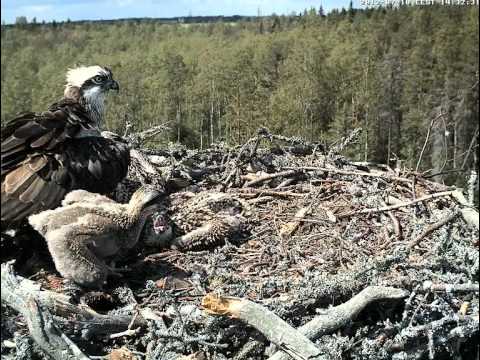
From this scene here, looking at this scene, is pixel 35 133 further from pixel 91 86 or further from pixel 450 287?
pixel 450 287

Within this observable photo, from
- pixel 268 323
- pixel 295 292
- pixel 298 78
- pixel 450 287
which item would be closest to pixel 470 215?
pixel 450 287

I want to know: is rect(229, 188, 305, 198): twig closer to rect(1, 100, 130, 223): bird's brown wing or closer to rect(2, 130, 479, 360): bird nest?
rect(2, 130, 479, 360): bird nest

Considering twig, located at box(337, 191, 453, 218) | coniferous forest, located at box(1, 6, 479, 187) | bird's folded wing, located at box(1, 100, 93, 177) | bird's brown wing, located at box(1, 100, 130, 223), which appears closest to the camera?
bird's brown wing, located at box(1, 100, 130, 223)

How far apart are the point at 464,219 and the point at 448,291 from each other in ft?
1.89

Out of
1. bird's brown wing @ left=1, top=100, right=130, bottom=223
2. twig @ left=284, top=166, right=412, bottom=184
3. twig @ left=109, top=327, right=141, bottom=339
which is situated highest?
bird's brown wing @ left=1, top=100, right=130, bottom=223

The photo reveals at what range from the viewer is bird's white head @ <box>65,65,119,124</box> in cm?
509

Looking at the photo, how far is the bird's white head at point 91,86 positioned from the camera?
509 cm

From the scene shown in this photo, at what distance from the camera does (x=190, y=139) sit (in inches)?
307

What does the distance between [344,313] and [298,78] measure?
503 inches

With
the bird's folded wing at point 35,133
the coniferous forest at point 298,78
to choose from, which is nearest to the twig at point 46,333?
the bird's folded wing at point 35,133

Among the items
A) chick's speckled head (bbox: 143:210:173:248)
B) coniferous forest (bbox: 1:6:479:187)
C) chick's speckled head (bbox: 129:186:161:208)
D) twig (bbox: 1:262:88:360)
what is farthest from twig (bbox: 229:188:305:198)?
twig (bbox: 1:262:88:360)

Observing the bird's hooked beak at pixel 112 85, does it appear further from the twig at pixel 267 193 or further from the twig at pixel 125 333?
the twig at pixel 125 333

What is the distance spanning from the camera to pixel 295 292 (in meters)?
3.41

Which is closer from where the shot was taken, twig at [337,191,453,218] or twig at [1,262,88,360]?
twig at [1,262,88,360]
